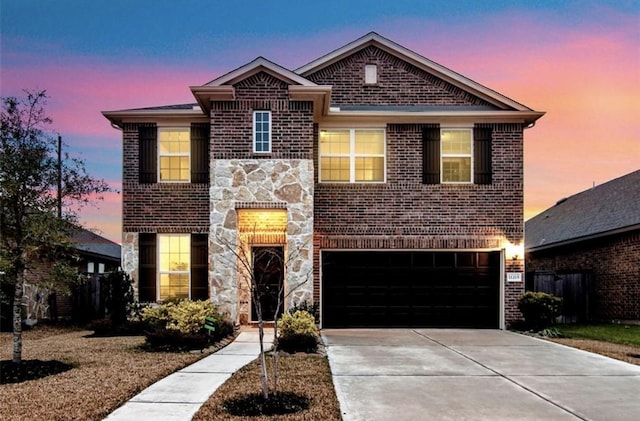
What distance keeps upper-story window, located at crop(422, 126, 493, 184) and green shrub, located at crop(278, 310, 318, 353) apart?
6365mm

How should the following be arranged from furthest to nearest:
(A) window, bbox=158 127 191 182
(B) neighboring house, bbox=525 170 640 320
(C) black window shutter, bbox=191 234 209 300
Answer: (B) neighboring house, bbox=525 170 640 320 < (A) window, bbox=158 127 191 182 < (C) black window shutter, bbox=191 234 209 300

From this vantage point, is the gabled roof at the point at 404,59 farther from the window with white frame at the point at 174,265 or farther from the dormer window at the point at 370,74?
the window with white frame at the point at 174,265

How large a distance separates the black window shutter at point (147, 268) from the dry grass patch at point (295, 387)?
6.27m

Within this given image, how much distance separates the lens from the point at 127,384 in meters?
7.23

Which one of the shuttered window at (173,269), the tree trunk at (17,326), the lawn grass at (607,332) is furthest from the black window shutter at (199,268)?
the lawn grass at (607,332)

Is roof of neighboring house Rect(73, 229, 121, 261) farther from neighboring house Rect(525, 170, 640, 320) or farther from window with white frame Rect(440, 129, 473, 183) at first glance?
neighboring house Rect(525, 170, 640, 320)

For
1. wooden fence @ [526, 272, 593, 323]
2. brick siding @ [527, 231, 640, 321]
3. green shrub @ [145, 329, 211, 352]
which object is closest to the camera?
green shrub @ [145, 329, 211, 352]

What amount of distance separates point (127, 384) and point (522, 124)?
484 inches

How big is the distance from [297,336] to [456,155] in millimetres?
7594

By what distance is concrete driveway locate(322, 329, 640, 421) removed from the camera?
634 cm

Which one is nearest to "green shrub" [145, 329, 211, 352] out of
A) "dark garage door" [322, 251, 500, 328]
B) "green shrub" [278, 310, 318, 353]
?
"green shrub" [278, 310, 318, 353]

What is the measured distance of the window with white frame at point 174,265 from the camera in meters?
14.7

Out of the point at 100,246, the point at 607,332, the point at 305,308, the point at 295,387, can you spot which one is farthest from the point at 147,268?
the point at 607,332

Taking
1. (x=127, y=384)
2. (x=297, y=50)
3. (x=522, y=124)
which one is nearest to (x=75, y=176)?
(x=127, y=384)
